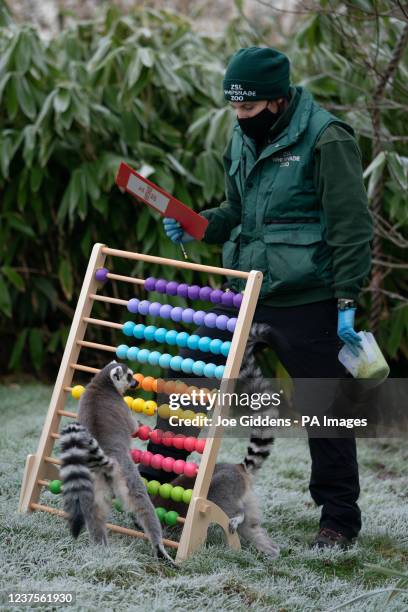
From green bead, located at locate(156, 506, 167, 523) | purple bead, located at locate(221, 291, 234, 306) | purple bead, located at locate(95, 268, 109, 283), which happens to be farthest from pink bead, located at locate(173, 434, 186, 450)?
purple bead, located at locate(95, 268, 109, 283)

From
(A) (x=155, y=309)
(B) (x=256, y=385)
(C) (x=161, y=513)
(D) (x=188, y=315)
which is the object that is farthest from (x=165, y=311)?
(C) (x=161, y=513)

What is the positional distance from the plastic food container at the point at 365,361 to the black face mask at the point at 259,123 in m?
0.94

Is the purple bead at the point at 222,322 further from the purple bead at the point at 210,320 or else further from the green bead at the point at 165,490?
the green bead at the point at 165,490

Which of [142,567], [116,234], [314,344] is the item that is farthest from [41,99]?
[142,567]

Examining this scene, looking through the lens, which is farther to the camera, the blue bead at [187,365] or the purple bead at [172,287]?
the purple bead at [172,287]

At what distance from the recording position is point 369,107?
554 centimetres

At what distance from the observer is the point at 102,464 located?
3561mm

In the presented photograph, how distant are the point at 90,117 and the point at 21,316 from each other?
1675 millimetres

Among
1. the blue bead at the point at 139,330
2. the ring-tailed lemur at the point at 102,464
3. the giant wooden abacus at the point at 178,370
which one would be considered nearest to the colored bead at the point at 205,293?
the giant wooden abacus at the point at 178,370

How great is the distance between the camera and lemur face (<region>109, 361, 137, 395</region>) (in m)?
3.82

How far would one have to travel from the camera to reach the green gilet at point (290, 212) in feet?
12.2

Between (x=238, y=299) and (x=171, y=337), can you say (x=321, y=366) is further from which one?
(x=171, y=337)

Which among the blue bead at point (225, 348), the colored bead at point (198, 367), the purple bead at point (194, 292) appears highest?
the purple bead at point (194, 292)

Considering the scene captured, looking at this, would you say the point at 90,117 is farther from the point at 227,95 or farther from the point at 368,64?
the point at 227,95
